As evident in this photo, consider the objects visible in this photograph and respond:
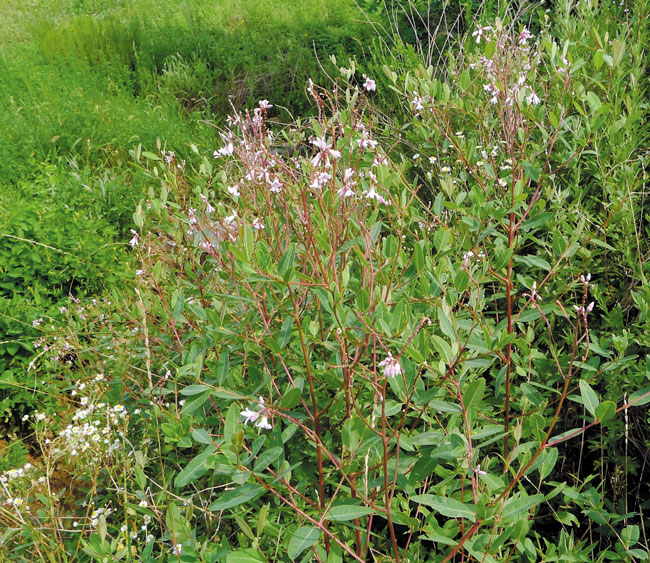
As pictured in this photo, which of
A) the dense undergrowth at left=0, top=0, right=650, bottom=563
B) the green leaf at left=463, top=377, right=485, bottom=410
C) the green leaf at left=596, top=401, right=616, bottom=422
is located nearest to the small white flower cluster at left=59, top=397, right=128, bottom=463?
the dense undergrowth at left=0, top=0, right=650, bottom=563

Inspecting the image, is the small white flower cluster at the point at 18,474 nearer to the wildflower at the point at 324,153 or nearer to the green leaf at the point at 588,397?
the wildflower at the point at 324,153

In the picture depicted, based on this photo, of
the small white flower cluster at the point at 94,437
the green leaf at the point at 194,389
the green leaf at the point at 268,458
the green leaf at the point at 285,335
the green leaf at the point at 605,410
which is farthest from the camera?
the small white flower cluster at the point at 94,437

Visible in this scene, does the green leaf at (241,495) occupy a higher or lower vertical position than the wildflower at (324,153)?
lower

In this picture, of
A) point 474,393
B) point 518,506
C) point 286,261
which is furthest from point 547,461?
point 286,261

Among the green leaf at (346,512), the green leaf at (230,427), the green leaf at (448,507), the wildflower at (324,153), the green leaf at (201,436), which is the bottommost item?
the green leaf at (448,507)

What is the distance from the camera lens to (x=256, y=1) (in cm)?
825

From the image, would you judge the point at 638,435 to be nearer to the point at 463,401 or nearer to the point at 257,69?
the point at 463,401

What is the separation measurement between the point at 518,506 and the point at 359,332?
0.51m

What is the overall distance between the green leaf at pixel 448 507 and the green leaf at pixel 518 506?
68 millimetres

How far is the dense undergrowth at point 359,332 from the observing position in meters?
1.37

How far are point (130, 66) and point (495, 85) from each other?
5570 millimetres

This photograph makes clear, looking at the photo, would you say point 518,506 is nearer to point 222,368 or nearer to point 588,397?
point 588,397

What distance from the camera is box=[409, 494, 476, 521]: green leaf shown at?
125 centimetres

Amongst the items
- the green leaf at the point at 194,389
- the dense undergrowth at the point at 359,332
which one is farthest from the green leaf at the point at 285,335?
the green leaf at the point at 194,389
